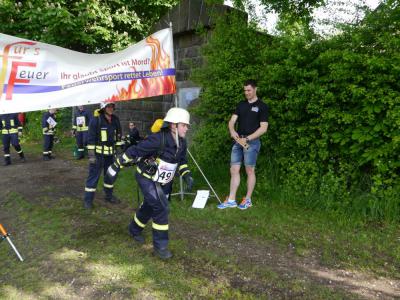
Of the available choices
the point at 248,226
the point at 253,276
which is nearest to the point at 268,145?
the point at 248,226

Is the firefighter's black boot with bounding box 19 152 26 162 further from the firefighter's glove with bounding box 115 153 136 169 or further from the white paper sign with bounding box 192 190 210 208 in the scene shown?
the firefighter's glove with bounding box 115 153 136 169

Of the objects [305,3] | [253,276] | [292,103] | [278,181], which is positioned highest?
[305,3]

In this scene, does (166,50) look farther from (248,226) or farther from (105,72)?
(248,226)

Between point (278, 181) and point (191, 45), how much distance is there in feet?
15.1

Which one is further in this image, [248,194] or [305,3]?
[305,3]

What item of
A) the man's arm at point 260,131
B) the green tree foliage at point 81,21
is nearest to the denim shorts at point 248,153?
the man's arm at point 260,131

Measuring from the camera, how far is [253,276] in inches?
157

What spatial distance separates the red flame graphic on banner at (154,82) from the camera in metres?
6.37

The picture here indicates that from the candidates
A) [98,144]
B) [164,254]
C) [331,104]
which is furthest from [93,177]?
[331,104]

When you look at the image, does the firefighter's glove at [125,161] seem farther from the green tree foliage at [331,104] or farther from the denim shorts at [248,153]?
the green tree foliage at [331,104]

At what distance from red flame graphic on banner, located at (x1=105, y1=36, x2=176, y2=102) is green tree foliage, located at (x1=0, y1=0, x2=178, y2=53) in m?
7.11

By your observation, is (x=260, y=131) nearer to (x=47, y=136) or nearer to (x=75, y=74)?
(x=75, y=74)

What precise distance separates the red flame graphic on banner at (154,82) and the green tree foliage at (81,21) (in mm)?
7107

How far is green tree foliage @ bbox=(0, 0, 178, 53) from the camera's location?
12.3 m
